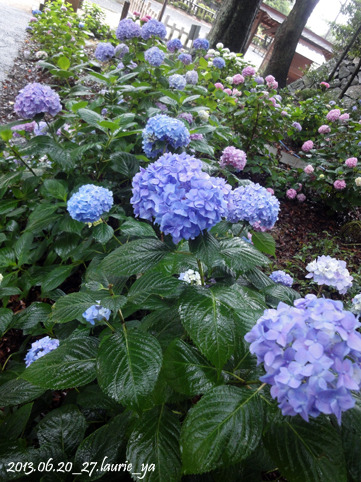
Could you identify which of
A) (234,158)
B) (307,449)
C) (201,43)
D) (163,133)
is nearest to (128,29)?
(201,43)

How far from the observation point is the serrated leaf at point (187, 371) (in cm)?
77

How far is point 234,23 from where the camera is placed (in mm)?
5008

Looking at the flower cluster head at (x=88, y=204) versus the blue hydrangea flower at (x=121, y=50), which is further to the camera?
the blue hydrangea flower at (x=121, y=50)

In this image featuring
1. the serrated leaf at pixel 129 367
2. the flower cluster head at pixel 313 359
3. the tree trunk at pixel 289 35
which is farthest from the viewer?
the tree trunk at pixel 289 35

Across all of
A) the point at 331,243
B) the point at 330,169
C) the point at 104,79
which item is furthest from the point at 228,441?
the point at 330,169

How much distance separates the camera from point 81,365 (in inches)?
36.9

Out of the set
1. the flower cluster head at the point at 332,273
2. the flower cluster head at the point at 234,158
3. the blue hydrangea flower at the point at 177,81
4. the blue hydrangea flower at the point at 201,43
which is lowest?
the flower cluster head at the point at 332,273

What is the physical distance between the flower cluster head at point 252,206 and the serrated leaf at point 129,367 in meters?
0.68

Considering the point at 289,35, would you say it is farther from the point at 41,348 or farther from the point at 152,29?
the point at 41,348

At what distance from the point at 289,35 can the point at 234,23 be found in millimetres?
3736

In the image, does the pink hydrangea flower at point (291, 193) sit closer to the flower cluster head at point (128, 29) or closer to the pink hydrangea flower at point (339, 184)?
the pink hydrangea flower at point (339, 184)

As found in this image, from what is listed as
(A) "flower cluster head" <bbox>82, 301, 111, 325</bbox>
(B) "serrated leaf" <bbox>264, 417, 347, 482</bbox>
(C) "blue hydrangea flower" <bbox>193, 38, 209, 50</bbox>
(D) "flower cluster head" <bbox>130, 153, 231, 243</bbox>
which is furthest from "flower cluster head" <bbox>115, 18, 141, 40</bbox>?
(B) "serrated leaf" <bbox>264, 417, 347, 482</bbox>

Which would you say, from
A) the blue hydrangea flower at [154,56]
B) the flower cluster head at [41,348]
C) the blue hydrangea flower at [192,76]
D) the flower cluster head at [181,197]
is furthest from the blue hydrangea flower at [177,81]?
the flower cluster head at [41,348]

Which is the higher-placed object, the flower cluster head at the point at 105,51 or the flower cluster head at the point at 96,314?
the flower cluster head at the point at 105,51
